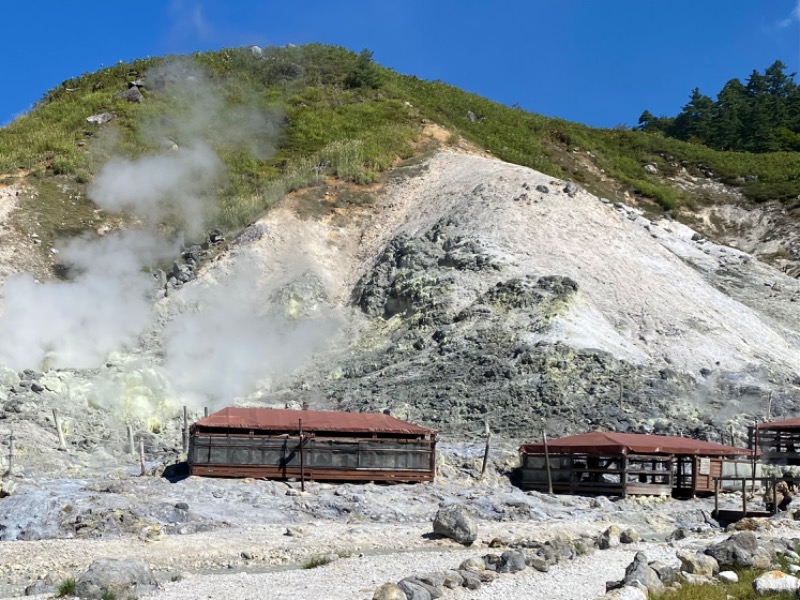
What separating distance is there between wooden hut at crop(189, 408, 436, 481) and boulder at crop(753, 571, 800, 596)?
1362cm

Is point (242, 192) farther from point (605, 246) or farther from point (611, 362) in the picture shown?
point (611, 362)

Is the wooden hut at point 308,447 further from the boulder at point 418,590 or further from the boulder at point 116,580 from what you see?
the boulder at point 418,590

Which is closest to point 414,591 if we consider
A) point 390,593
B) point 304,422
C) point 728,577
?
point 390,593

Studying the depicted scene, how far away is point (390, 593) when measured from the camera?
531 inches

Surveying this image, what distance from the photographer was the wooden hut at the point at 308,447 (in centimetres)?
2498

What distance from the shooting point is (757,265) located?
5012cm

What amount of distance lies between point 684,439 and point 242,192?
32.9 metres

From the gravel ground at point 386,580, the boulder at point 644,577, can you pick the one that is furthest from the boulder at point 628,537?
the boulder at point 644,577

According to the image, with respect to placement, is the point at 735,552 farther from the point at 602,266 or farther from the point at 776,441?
the point at 602,266

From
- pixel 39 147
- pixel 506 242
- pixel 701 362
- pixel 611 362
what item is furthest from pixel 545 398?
pixel 39 147

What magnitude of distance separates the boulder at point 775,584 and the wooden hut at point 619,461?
1232 centimetres

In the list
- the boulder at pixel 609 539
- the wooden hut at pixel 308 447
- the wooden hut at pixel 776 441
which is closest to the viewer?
the boulder at pixel 609 539

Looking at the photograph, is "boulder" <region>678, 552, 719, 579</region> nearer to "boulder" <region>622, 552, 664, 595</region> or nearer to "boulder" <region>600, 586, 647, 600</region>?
"boulder" <region>622, 552, 664, 595</region>

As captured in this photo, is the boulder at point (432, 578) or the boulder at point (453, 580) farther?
the boulder at point (453, 580)
